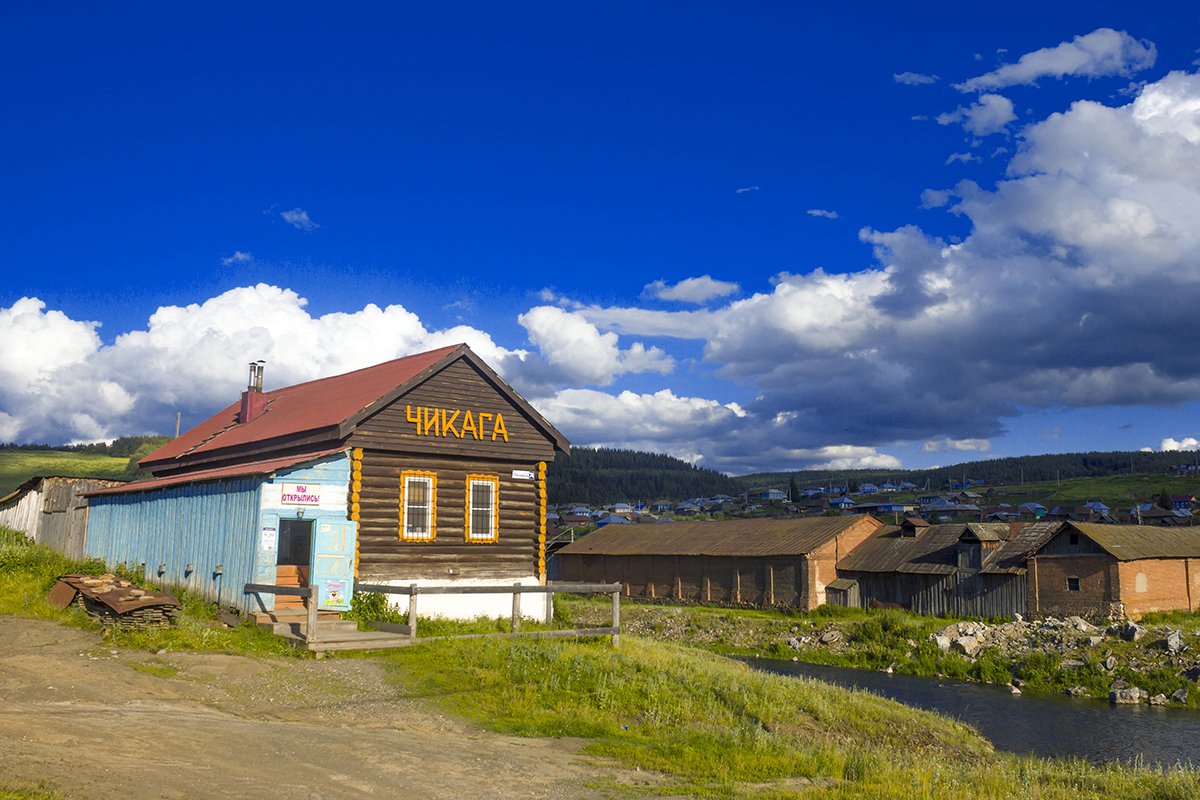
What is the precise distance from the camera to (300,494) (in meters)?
22.6

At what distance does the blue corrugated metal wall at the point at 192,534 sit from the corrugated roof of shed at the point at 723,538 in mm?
37788

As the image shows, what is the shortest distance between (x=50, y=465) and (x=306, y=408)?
10921 cm

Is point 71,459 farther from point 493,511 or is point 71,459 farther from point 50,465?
point 493,511

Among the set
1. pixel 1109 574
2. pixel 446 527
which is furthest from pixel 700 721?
pixel 1109 574

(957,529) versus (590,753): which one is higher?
(957,529)

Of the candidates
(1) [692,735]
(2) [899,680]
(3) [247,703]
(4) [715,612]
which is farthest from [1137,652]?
(3) [247,703]

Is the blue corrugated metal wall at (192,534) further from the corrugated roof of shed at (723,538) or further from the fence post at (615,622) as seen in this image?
the corrugated roof of shed at (723,538)

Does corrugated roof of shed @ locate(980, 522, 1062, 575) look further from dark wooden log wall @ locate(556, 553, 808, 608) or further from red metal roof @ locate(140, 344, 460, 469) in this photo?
red metal roof @ locate(140, 344, 460, 469)

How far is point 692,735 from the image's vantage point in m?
15.7

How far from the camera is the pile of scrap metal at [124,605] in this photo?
782 inches

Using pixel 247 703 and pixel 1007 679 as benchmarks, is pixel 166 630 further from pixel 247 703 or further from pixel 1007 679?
pixel 1007 679

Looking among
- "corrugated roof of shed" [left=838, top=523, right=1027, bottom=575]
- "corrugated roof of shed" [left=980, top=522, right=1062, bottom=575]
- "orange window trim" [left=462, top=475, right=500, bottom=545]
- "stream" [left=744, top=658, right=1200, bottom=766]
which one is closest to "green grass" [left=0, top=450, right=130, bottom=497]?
"corrugated roof of shed" [left=838, top=523, right=1027, bottom=575]

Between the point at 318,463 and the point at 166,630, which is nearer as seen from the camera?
the point at 166,630

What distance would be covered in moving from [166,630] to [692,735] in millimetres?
11241
